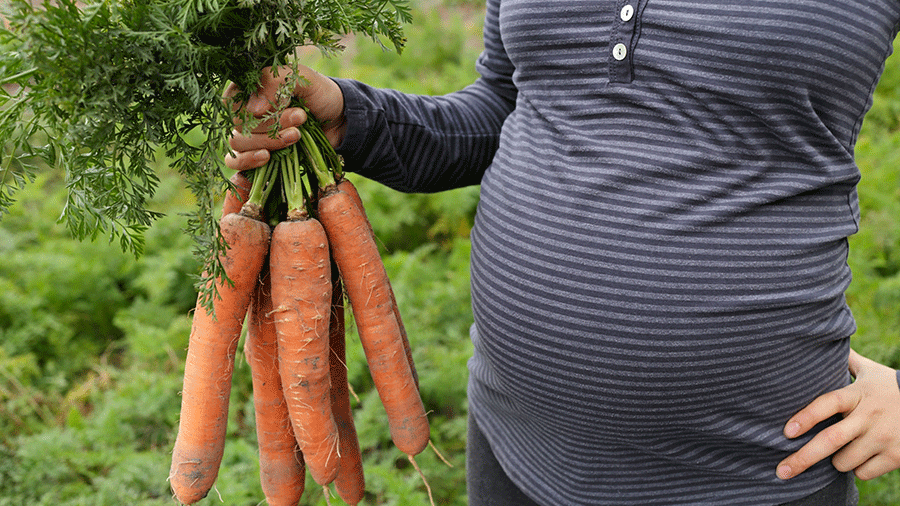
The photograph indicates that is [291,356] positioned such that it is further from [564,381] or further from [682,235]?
[682,235]

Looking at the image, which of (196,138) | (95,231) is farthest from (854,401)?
(196,138)

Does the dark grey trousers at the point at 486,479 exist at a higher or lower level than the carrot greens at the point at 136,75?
lower

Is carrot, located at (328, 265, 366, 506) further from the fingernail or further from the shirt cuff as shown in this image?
the fingernail

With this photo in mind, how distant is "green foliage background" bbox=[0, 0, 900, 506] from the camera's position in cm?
239

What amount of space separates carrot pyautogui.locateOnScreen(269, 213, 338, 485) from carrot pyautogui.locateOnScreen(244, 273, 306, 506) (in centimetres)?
9

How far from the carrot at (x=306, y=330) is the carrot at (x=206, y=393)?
9 centimetres

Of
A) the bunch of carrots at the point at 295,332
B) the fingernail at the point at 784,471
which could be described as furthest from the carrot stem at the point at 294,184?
the fingernail at the point at 784,471

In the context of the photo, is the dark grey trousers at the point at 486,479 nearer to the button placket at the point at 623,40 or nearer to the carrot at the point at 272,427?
the carrot at the point at 272,427

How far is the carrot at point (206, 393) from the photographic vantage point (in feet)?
4.11

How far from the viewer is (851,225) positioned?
38.9 inches

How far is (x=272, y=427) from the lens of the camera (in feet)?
4.48

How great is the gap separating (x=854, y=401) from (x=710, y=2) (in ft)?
2.17

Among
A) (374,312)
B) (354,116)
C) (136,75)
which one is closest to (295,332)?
(374,312)

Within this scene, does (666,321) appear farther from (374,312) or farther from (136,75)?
(136,75)
